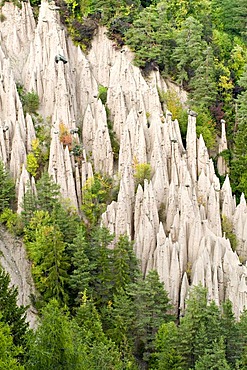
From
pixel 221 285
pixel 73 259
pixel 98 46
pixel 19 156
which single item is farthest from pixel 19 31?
pixel 221 285

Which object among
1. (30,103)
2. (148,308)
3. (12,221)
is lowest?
(148,308)

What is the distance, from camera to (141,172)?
36.6 m

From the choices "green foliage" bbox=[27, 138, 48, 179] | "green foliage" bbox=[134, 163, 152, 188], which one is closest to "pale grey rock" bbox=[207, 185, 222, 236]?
"green foliage" bbox=[134, 163, 152, 188]

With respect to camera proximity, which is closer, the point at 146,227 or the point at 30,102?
the point at 146,227

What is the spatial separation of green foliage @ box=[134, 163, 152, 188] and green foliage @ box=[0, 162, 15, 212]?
774 centimetres

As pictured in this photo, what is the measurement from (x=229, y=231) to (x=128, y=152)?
8266mm

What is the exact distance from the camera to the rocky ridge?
33.2 m

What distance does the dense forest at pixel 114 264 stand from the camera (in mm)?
22422

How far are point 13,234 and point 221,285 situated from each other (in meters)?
12.3

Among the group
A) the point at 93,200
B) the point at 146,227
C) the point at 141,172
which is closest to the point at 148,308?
the point at 146,227

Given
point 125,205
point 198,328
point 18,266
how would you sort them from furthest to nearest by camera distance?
point 125,205 → point 18,266 → point 198,328

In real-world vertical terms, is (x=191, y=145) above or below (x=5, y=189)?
above

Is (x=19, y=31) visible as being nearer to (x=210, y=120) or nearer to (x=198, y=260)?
(x=210, y=120)

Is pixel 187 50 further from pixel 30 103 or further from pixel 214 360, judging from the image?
pixel 214 360
